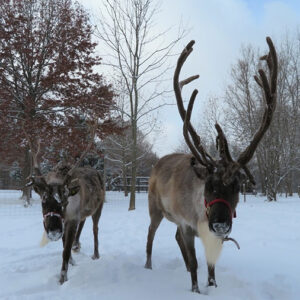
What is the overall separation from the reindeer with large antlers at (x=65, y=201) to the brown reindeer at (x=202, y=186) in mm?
1068

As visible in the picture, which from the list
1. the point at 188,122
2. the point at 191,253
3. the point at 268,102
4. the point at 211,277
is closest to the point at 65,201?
the point at 191,253

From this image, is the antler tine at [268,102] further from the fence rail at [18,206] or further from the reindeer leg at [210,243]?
the fence rail at [18,206]

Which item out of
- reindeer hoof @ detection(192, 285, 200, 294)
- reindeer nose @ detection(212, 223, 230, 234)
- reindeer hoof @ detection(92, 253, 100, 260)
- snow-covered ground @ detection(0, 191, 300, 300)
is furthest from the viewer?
reindeer hoof @ detection(92, 253, 100, 260)

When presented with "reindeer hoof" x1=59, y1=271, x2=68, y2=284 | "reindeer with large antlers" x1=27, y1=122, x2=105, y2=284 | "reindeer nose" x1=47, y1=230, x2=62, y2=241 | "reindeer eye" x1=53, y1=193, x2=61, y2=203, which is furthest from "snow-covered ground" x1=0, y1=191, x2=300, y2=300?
"reindeer eye" x1=53, y1=193, x2=61, y2=203

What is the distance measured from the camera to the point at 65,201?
3.63 m

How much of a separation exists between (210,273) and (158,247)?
6.89 feet

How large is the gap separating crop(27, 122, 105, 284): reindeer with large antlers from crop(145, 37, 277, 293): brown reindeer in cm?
107

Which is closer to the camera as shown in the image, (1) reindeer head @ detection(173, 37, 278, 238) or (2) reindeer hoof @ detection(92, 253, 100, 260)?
(1) reindeer head @ detection(173, 37, 278, 238)

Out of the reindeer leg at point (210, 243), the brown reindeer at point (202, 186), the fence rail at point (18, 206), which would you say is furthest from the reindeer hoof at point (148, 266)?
the fence rail at point (18, 206)

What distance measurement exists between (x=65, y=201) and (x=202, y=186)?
160 centimetres

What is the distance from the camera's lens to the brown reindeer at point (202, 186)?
2.73m

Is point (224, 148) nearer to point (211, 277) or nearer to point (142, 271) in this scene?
point (211, 277)

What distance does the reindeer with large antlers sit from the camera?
3350mm

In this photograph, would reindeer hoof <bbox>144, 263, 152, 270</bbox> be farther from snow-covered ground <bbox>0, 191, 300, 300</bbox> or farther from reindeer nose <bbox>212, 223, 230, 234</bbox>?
reindeer nose <bbox>212, 223, 230, 234</bbox>
